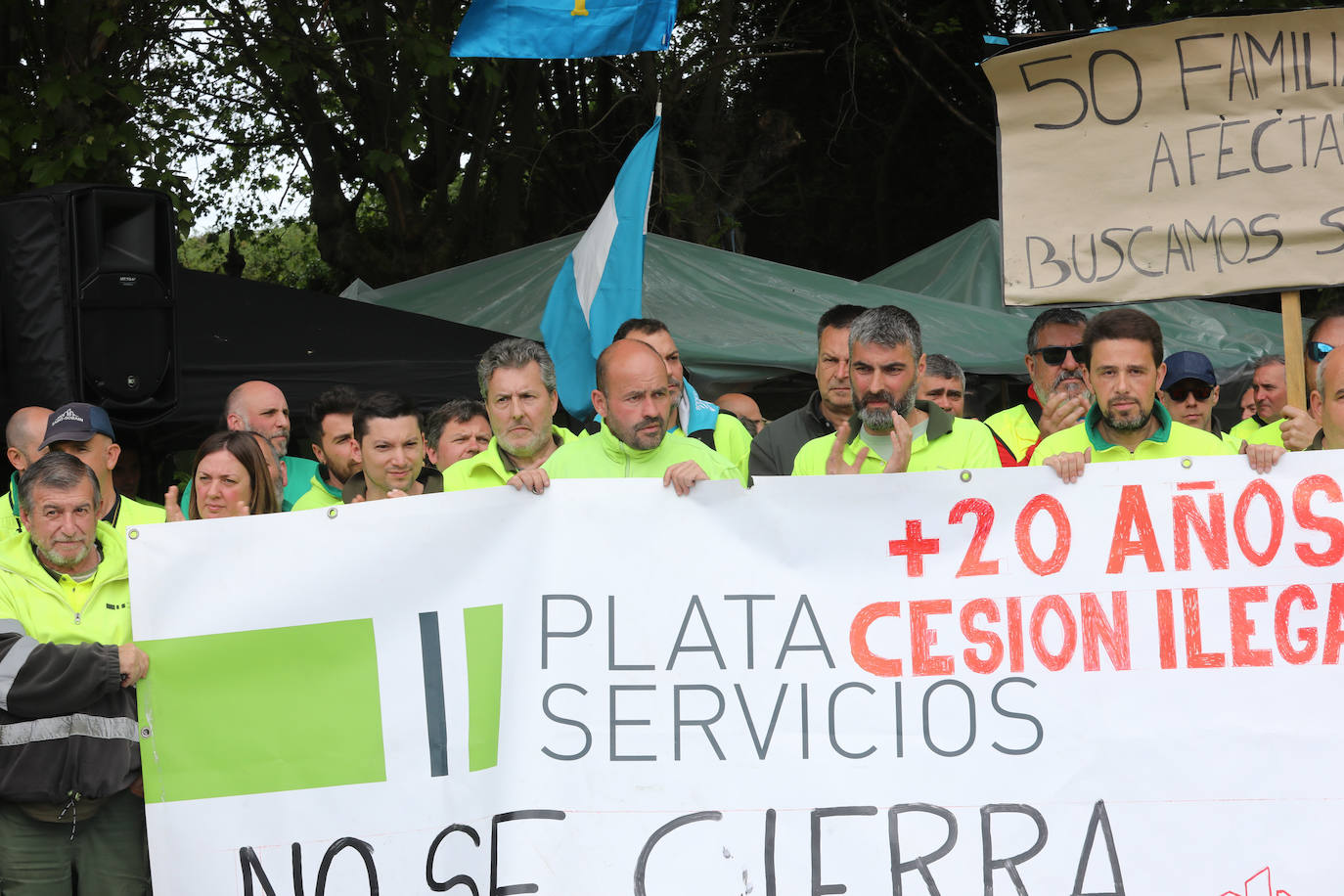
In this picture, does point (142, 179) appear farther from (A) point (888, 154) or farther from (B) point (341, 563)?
(A) point (888, 154)

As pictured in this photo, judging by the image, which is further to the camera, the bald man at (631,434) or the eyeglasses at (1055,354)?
the eyeglasses at (1055,354)

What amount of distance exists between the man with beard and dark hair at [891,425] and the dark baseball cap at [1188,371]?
166 centimetres

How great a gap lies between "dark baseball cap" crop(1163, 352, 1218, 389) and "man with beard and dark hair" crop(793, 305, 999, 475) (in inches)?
65.5

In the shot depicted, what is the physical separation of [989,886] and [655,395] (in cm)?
148

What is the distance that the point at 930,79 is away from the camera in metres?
15.3

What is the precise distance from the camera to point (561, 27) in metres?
5.71

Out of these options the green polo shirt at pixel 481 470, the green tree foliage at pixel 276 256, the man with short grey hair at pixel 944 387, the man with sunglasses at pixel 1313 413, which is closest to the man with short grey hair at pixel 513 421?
the green polo shirt at pixel 481 470

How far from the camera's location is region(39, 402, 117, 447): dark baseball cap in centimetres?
467

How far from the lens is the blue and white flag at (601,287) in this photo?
5.38 meters

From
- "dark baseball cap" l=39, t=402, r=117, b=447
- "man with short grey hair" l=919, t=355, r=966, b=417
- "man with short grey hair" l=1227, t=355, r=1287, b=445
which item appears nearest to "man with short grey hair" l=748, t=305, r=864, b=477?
"man with short grey hair" l=919, t=355, r=966, b=417

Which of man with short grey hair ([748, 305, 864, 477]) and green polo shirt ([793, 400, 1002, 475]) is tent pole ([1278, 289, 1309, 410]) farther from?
man with short grey hair ([748, 305, 864, 477])

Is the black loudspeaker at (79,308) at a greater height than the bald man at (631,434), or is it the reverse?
the black loudspeaker at (79,308)

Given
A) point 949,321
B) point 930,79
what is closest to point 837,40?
point 930,79

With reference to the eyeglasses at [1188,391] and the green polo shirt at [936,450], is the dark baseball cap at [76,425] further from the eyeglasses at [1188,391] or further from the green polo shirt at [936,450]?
the eyeglasses at [1188,391]
